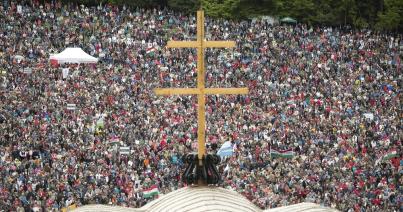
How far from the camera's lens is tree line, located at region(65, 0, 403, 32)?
197 feet

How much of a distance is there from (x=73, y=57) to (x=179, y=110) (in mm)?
6385

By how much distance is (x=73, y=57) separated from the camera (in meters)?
45.8

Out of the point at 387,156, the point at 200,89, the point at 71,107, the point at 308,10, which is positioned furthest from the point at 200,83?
the point at 308,10

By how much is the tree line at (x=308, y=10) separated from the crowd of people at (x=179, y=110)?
2694 millimetres

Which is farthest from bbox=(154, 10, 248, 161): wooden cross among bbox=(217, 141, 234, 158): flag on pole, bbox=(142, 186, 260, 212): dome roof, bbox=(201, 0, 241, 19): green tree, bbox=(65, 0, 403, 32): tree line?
bbox=(201, 0, 241, 19): green tree

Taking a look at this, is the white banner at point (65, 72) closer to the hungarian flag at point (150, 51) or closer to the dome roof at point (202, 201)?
the hungarian flag at point (150, 51)

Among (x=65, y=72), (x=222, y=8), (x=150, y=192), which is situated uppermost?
(x=222, y=8)

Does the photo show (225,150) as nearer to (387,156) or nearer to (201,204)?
(387,156)

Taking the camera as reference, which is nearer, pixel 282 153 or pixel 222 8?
pixel 282 153

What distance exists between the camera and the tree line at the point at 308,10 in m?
60.0

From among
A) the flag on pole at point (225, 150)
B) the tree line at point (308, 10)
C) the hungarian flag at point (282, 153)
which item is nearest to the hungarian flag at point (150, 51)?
the tree line at point (308, 10)

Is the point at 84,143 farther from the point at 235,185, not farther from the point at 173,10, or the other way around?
the point at 173,10

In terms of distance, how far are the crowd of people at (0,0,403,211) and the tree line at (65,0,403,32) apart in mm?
2694

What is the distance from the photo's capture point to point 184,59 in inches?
1917
